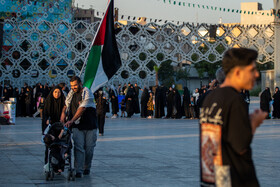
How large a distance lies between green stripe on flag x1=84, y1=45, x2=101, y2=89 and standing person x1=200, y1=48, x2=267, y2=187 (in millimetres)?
6647

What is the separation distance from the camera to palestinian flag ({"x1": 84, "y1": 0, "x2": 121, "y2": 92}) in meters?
10.6

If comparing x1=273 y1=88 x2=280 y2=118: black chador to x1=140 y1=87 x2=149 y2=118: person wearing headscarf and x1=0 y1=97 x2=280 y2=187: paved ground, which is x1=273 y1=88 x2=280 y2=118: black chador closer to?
x1=140 y1=87 x2=149 y2=118: person wearing headscarf

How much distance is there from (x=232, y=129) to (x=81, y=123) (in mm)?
5709

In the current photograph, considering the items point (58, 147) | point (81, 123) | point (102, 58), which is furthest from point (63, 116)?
point (102, 58)

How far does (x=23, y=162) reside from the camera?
35.7 feet

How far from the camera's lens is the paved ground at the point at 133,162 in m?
8.77

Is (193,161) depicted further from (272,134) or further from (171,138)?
(272,134)

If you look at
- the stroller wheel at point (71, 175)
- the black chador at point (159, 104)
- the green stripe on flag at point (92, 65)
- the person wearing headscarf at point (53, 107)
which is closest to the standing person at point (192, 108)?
the black chador at point (159, 104)

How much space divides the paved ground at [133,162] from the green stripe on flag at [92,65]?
157 centimetres

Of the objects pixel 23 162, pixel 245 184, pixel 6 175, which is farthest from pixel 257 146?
pixel 245 184

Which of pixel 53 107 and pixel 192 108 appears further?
pixel 192 108

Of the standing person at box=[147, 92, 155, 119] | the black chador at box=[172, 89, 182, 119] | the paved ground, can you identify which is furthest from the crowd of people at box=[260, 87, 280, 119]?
the paved ground

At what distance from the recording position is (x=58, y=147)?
30.0 feet

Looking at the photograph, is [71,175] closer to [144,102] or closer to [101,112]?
[101,112]
